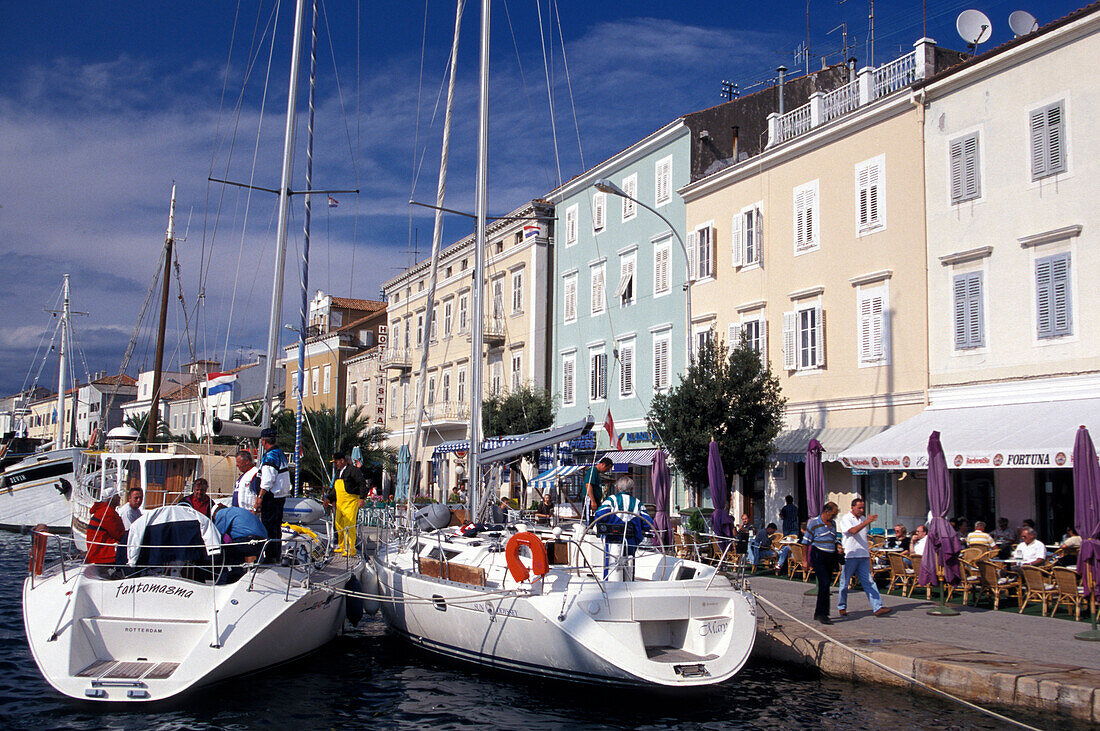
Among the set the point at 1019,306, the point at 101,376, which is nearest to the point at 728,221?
the point at 1019,306

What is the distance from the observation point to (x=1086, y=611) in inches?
567

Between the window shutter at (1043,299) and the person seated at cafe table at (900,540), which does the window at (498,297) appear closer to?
the window shutter at (1043,299)

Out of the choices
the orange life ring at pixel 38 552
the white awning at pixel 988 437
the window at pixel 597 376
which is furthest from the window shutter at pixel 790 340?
the orange life ring at pixel 38 552

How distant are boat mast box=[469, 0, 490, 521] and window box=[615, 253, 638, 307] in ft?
53.6

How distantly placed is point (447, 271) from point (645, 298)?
670 inches

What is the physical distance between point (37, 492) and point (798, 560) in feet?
110

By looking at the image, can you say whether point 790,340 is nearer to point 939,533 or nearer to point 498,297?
point 939,533

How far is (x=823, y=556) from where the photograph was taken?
45.0 ft

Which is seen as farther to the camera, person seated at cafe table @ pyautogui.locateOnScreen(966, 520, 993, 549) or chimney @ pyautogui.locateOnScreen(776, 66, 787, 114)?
chimney @ pyautogui.locateOnScreen(776, 66, 787, 114)

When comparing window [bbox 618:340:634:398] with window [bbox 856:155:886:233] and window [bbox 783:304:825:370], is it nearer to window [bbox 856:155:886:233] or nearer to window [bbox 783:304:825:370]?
window [bbox 783:304:825:370]

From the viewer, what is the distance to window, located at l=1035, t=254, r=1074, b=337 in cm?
1956

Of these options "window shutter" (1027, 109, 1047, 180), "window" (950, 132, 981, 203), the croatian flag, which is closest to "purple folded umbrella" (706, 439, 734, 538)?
"window" (950, 132, 981, 203)

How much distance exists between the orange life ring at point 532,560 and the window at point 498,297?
104 feet

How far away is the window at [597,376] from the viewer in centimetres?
3575
